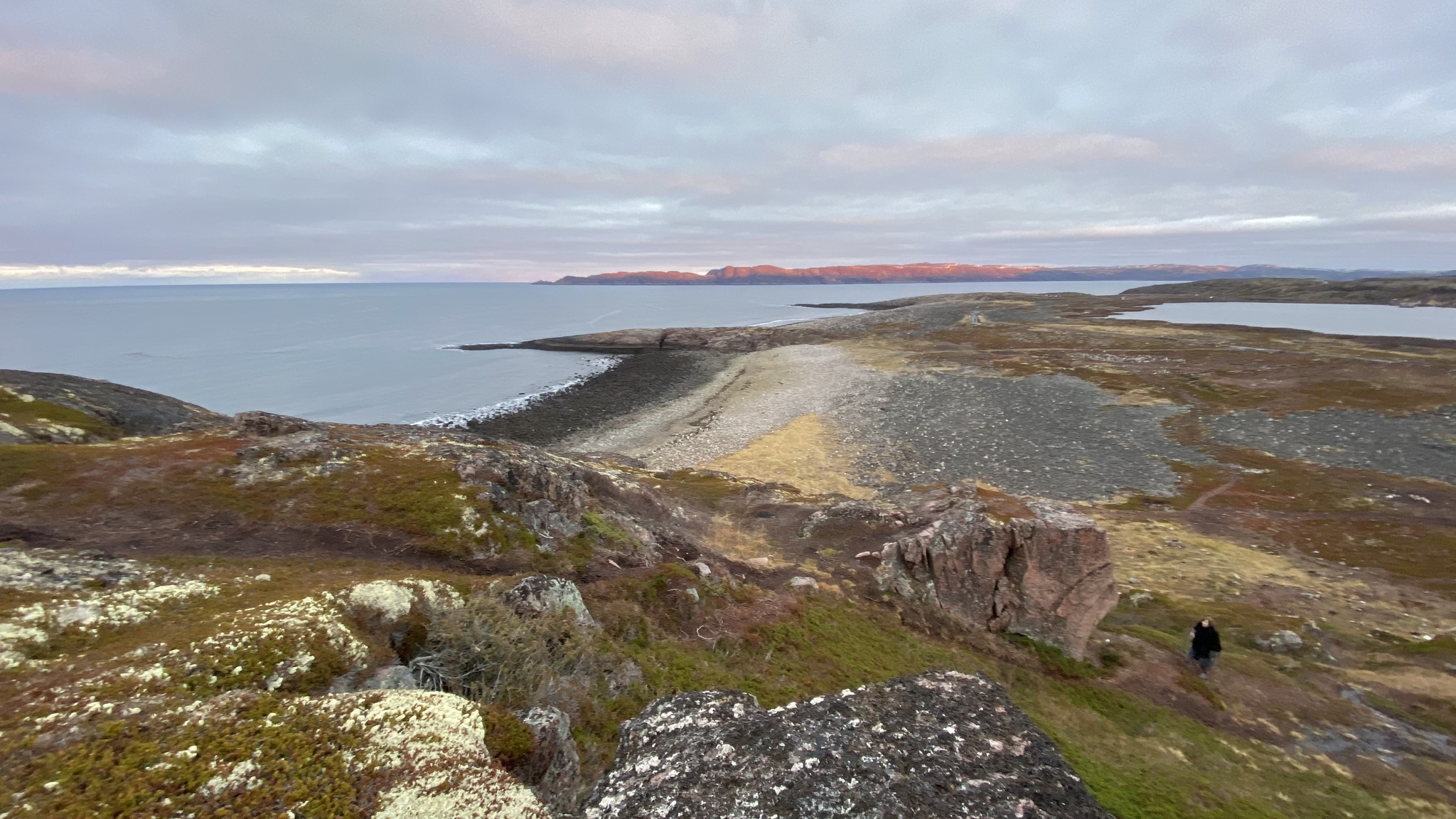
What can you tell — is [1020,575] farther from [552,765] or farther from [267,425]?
[267,425]

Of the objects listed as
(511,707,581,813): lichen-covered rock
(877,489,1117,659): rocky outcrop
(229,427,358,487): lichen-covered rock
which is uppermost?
(229,427,358,487): lichen-covered rock

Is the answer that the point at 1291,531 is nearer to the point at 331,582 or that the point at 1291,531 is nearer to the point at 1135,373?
the point at 331,582

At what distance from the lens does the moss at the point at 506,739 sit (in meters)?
6.31

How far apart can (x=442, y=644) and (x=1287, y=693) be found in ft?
74.0

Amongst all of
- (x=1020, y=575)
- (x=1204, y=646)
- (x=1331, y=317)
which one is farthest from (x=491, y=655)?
(x=1331, y=317)

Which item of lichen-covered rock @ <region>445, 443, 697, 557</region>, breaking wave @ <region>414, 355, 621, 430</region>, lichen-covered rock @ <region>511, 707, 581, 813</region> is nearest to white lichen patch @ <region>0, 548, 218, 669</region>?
lichen-covered rock @ <region>511, 707, 581, 813</region>

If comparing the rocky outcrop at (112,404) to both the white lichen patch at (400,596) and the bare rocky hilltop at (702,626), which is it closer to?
the bare rocky hilltop at (702,626)

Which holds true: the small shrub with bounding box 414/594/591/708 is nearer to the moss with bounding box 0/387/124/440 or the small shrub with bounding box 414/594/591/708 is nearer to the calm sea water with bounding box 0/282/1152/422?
the moss with bounding box 0/387/124/440

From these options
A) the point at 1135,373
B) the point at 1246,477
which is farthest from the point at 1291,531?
the point at 1135,373

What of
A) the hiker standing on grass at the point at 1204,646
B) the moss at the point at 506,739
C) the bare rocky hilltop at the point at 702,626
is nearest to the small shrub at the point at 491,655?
the bare rocky hilltop at the point at 702,626

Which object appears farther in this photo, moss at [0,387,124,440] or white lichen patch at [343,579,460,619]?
moss at [0,387,124,440]

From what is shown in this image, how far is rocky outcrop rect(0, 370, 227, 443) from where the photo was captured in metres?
26.1

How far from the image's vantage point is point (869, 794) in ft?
18.9

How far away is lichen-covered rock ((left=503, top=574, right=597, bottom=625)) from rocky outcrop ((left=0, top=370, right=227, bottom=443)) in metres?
23.7
